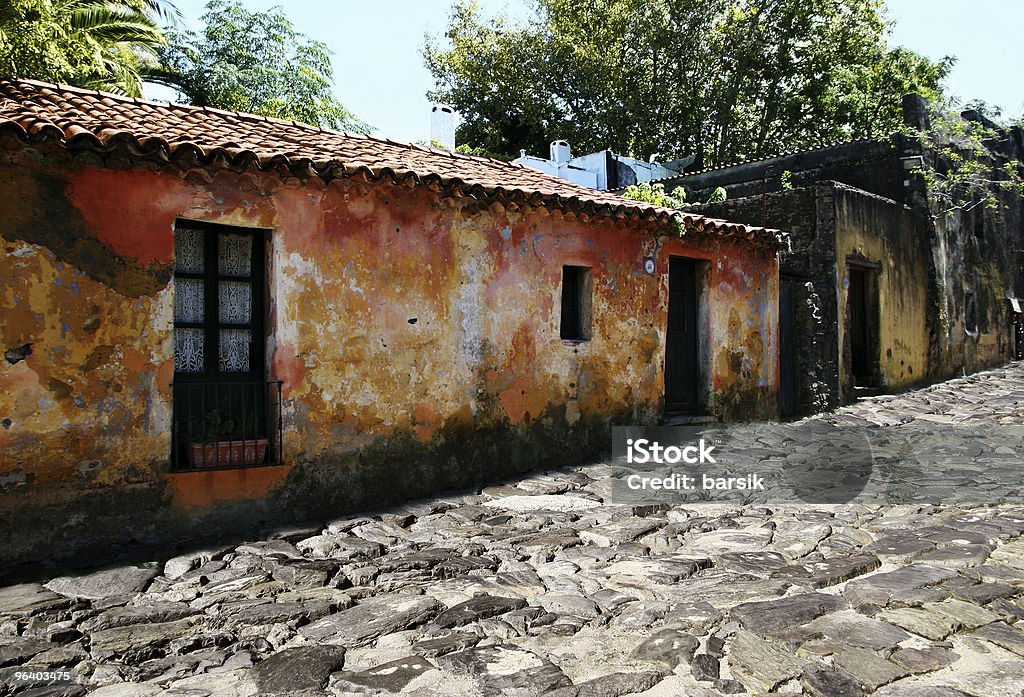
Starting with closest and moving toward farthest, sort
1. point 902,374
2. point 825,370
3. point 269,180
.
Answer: point 269,180 < point 825,370 < point 902,374

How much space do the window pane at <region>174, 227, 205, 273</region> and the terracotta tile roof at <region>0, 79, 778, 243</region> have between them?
72 cm

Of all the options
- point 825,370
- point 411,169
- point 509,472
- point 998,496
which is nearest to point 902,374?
point 825,370

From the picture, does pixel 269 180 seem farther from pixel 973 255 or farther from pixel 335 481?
pixel 973 255

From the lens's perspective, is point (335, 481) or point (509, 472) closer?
point (335, 481)

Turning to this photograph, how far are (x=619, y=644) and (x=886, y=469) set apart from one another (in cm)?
541

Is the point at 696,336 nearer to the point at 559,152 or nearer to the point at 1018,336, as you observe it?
the point at 559,152

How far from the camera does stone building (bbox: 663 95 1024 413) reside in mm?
12164

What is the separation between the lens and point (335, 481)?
6664mm

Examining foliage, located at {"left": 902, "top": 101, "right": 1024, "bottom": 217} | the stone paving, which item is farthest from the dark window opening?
foliage, located at {"left": 902, "top": 101, "right": 1024, "bottom": 217}

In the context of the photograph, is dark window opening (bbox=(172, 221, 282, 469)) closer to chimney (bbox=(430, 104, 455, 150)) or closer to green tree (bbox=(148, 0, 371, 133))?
chimney (bbox=(430, 104, 455, 150))

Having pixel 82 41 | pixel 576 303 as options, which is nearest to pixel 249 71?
pixel 82 41

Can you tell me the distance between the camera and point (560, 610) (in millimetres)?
4305

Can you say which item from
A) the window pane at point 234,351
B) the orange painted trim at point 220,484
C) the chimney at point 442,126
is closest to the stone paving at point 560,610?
the orange painted trim at point 220,484

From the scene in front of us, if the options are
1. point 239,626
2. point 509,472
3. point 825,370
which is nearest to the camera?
point 239,626
